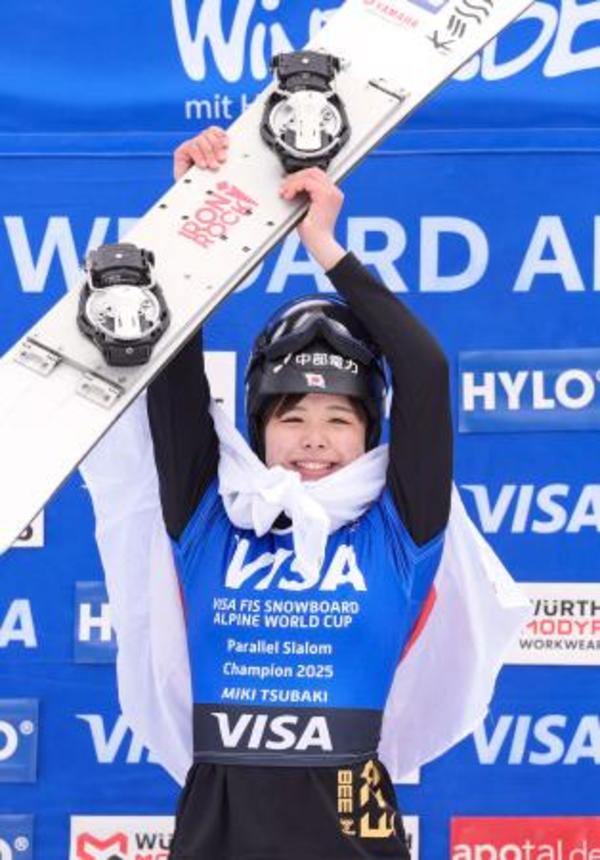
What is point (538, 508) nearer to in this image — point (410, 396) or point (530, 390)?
point (530, 390)

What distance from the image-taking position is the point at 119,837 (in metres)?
3.92

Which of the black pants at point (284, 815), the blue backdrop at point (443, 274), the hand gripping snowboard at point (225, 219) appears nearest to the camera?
the black pants at point (284, 815)

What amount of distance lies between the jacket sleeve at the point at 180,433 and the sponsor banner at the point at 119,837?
3.68ft

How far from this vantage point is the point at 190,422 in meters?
2.98

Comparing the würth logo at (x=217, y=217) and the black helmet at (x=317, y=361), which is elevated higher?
the würth logo at (x=217, y=217)

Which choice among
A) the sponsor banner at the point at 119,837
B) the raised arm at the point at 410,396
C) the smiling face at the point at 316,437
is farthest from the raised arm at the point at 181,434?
the sponsor banner at the point at 119,837

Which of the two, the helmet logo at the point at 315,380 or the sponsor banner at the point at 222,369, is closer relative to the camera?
the helmet logo at the point at 315,380

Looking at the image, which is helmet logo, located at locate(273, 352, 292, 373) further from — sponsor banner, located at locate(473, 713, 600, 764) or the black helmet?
sponsor banner, located at locate(473, 713, 600, 764)

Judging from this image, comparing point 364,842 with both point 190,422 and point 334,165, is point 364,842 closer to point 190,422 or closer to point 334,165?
point 190,422

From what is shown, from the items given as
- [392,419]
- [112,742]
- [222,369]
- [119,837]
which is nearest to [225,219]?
[392,419]

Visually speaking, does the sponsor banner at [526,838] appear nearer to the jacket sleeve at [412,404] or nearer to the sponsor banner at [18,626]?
the sponsor banner at [18,626]

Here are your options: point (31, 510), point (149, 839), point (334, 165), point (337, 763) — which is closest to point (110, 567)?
point (31, 510)

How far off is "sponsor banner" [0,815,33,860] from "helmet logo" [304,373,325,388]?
140cm

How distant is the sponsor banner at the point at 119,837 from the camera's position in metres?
3.92
